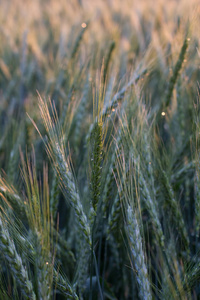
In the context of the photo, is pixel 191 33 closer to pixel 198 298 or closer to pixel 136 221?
pixel 136 221

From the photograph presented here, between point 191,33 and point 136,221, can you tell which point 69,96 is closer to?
point 191,33

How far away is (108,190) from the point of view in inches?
35.5

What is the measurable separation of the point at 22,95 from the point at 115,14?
2.19 meters

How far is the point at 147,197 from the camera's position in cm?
90

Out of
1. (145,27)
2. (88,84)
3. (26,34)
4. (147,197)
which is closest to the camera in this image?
(147,197)

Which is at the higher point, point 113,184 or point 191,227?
point 113,184

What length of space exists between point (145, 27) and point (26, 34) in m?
1.28

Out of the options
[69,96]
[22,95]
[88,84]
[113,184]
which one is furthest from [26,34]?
[113,184]

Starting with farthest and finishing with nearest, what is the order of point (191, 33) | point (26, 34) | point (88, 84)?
point (26, 34) → point (88, 84) → point (191, 33)

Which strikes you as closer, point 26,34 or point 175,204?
point 175,204

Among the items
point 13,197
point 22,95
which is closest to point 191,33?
point 13,197

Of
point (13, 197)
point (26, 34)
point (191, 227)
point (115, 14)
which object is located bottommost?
point (191, 227)

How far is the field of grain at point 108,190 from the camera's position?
2.46 ft

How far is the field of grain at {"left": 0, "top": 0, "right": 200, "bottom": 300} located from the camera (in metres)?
0.75
